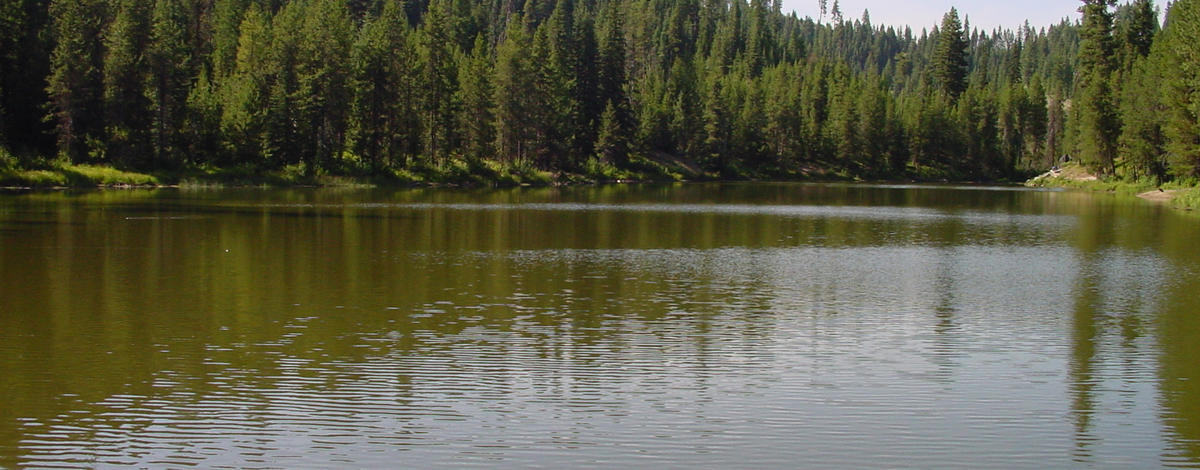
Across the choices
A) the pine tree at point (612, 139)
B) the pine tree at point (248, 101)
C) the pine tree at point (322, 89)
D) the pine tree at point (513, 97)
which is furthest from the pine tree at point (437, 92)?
the pine tree at point (612, 139)

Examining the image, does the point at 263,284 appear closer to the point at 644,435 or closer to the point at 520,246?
the point at 520,246

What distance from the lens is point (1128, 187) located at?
86.9 metres

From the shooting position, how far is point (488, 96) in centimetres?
10162

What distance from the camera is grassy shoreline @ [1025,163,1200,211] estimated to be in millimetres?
65875

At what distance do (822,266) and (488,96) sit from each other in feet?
240

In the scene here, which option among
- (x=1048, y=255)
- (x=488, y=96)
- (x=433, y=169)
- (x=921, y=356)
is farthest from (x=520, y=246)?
(x=488, y=96)

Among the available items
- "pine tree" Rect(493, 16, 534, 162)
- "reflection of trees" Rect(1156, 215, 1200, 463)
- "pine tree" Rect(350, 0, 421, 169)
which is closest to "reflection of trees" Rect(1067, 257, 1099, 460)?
"reflection of trees" Rect(1156, 215, 1200, 463)

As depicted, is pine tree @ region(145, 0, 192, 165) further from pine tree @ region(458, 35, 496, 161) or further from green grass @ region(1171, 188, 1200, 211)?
green grass @ region(1171, 188, 1200, 211)

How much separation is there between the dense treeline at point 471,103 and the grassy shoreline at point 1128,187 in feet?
6.73

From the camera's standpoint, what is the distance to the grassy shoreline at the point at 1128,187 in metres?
65.9

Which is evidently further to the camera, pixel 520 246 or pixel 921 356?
pixel 520 246

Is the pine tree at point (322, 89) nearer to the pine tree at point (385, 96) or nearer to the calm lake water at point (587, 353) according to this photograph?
the pine tree at point (385, 96)

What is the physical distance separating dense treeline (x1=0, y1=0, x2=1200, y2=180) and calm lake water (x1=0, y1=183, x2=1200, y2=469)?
45297 mm

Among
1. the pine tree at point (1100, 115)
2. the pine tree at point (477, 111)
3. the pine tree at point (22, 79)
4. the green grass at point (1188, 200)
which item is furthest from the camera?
the pine tree at point (477, 111)
